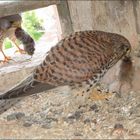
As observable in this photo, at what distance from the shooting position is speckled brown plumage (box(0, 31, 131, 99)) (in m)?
4.14

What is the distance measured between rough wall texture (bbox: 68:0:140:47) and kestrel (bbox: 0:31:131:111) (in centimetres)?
68

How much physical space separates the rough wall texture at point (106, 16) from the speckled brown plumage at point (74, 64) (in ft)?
2.27

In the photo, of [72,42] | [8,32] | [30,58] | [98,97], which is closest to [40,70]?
[72,42]

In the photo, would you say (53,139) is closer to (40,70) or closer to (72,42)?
(40,70)

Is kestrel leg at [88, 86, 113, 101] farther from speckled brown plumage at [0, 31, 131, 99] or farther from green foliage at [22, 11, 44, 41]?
green foliage at [22, 11, 44, 41]

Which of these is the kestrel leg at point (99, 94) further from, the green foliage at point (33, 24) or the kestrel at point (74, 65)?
the green foliage at point (33, 24)

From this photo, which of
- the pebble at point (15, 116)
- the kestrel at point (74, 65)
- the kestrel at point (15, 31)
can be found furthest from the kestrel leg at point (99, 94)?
the kestrel at point (15, 31)

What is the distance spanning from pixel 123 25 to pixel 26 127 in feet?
5.37

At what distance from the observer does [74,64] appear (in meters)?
4.21

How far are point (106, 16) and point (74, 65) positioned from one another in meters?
1.15

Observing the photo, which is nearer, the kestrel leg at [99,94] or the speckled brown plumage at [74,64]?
the speckled brown plumage at [74,64]

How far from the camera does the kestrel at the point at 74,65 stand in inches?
163

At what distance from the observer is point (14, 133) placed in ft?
13.4

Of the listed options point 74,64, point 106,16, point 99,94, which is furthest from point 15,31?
point 74,64
